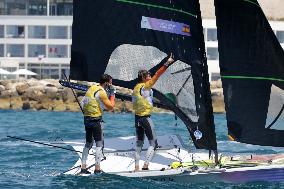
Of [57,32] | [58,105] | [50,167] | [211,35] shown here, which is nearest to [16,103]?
[58,105]

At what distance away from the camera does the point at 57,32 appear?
79125 millimetres

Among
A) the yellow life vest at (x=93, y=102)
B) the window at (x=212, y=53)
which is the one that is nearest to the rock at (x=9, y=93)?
the window at (x=212, y=53)

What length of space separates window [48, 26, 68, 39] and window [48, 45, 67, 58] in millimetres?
916

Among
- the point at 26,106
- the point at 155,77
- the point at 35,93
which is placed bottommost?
the point at 26,106

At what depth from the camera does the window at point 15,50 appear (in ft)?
262

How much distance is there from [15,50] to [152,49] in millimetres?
63497

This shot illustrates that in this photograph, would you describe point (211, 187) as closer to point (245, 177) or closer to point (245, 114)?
point (245, 177)

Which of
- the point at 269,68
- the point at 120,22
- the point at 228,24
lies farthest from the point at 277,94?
the point at 120,22

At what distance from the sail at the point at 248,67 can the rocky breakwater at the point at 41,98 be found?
3906cm

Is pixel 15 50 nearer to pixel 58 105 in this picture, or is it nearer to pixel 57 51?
pixel 57 51

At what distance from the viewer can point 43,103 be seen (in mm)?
58375

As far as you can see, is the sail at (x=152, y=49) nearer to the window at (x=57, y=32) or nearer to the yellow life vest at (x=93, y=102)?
the yellow life vest at (x=93, y=102)

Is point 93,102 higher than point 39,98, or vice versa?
point 93,102

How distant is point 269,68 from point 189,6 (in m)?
2.02
